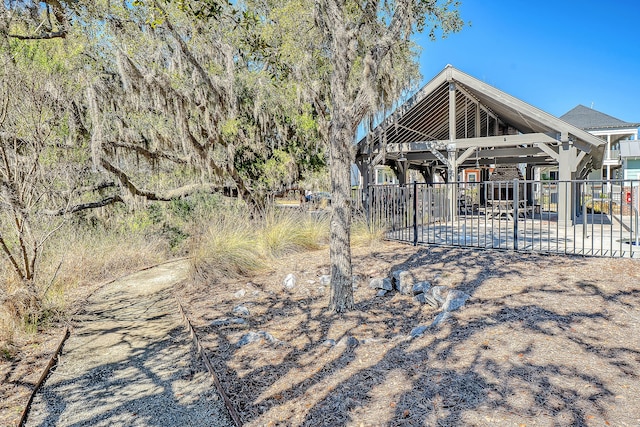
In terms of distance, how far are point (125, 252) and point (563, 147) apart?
36.1 feet

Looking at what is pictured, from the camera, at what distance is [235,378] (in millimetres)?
3518

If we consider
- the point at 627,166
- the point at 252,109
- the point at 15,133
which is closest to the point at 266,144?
the point at 252,109

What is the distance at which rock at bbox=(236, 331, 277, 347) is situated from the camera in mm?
4276

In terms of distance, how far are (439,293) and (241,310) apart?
2.53m

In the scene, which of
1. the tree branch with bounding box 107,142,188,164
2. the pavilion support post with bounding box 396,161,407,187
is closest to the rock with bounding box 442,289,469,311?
the tree branch with bounding box 107,142,188,164

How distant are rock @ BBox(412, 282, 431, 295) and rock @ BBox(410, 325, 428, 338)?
1.06 meters

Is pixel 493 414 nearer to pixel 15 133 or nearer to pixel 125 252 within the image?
pixel 15 133

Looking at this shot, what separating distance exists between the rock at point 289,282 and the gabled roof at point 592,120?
25591 millimetres

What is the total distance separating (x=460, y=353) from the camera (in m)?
3.22

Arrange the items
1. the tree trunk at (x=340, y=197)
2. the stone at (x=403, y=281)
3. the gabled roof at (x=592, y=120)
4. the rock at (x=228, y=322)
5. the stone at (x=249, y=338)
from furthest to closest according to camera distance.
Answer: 1. the gabled roof at (x=592, y=120)
2. the stone at (x=403, y=281)
3. the rock at (x=228, y=322)
4. the tree trunk at (x=340, y=197)
5. the stone at (x=249, y=338)

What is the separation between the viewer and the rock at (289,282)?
6.21 metres

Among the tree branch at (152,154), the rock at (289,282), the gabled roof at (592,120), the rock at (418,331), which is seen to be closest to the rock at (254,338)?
the rock at (418,331)

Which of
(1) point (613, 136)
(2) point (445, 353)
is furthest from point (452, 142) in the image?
(1) point (613, 136)

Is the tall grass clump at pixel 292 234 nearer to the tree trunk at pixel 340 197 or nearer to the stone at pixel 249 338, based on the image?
the tree trunk at pixel 340 197
